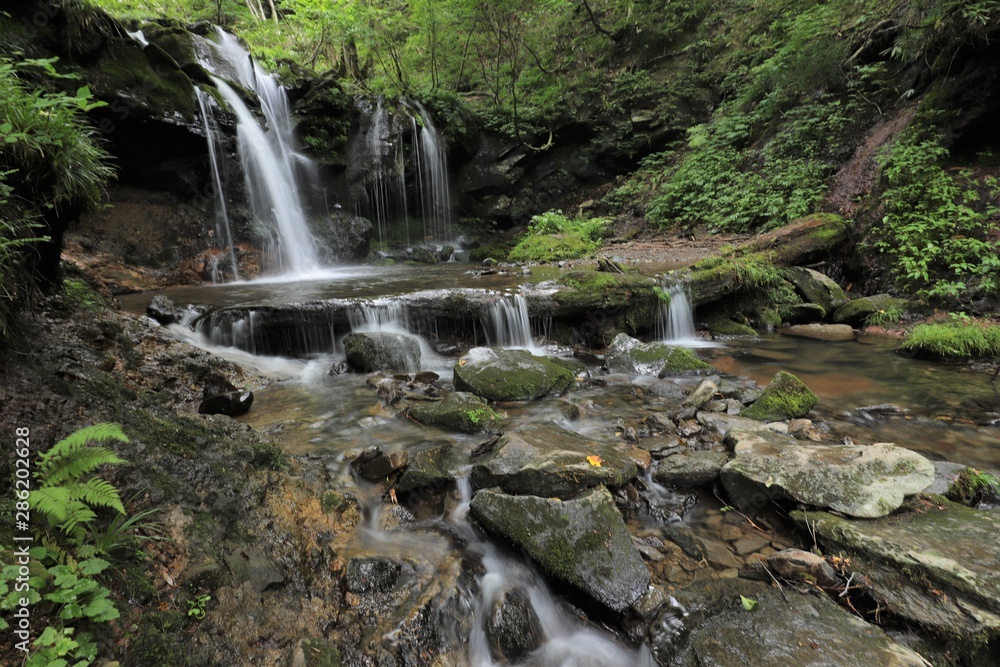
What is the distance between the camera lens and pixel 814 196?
35.0 ft

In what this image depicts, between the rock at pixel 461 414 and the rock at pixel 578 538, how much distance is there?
4.50ft

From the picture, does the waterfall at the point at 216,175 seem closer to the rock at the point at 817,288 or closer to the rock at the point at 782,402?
the rock at the point at 782,402

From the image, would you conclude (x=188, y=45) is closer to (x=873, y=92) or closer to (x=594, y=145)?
(x=594, y=145)

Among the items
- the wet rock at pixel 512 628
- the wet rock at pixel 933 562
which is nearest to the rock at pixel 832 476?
the wet rock at pixel 933 562

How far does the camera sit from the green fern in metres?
1.63

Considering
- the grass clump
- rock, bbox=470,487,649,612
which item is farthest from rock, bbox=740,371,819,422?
the grass clump

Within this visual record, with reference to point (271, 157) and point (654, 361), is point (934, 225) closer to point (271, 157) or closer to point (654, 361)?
point (654, 361)

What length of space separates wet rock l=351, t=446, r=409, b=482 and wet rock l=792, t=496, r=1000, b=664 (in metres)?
2.84

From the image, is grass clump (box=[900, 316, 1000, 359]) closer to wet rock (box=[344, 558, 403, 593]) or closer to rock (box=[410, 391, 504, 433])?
rock (box=[410, 391, 504, 433])

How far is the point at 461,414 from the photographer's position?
4.36m

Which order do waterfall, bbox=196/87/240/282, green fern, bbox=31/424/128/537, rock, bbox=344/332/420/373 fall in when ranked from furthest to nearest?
waterfall, bbox=196/87/240/282, rock, bbox=344/332/420/373, green fern, bbox=31/424/128/537

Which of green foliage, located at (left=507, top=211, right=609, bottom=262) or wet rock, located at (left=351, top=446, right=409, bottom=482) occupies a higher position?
green foliage, located at (left=507, top=211, right=609, bottom=262)

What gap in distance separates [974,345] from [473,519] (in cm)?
761

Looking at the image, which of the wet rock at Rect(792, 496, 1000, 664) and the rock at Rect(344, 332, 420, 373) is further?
the rock at Rect(344, 332, 420, 373)
